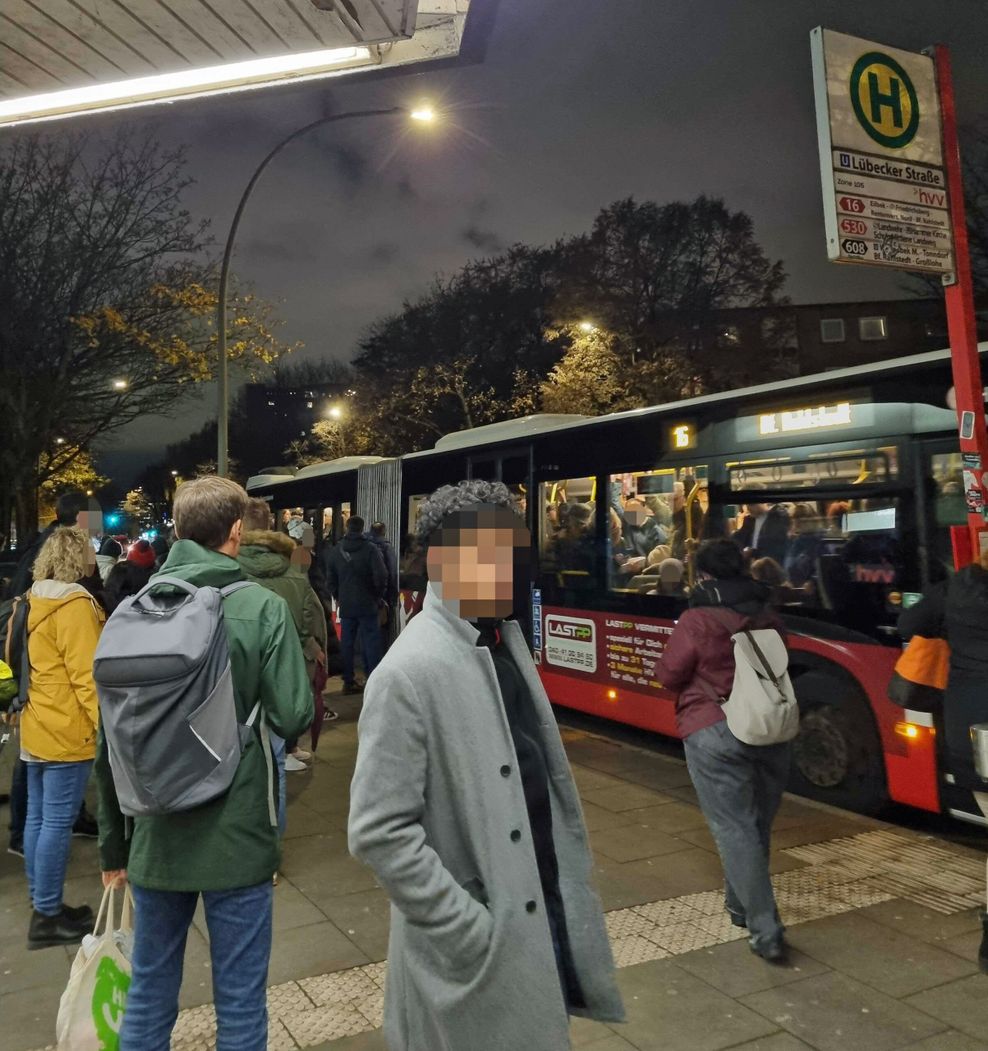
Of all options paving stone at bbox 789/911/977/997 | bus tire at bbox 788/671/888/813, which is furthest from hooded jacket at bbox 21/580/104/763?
bus tire at bbox 788/671/888/813

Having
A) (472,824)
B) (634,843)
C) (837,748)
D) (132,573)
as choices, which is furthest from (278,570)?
(837,748)

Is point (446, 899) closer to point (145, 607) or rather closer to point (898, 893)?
point (145, 607)

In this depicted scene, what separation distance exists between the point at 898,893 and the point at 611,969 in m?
3.43

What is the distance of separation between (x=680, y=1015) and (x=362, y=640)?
769cm

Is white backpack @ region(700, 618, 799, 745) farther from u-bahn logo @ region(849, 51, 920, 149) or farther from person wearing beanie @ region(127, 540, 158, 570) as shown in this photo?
person wearing beanie @ region(127, 540, 158, 570)

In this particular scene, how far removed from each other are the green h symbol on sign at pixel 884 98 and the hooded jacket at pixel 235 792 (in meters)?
5.15

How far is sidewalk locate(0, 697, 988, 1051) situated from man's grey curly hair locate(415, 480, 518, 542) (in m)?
2.35

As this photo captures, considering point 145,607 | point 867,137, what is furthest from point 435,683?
point 867,137

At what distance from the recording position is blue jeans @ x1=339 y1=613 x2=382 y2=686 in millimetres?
10695

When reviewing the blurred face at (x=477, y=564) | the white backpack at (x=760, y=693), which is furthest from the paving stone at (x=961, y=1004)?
the blurred face at (x=477, y=564)

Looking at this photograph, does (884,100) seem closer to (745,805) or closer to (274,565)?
(745,805)

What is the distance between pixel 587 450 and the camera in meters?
9.01

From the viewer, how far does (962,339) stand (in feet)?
18.3

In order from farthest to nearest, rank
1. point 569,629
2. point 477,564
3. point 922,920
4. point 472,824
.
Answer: point 569,629 < point 922,920 < point 477,564 < point 472,824
